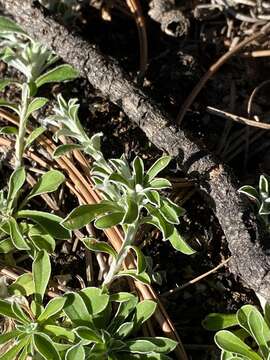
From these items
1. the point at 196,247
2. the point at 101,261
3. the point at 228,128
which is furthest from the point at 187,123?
the point at 101,261

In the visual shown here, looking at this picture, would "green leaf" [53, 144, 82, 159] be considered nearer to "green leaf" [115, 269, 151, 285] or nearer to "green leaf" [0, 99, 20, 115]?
"green leaf" [0, 99, 20, 115]

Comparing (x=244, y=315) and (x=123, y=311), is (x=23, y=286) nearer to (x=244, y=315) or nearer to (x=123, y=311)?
(x=123, y=311)

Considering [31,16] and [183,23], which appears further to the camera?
[183,23]

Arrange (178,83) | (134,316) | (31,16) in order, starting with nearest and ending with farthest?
(134,316)
(31,16)
(178,83)

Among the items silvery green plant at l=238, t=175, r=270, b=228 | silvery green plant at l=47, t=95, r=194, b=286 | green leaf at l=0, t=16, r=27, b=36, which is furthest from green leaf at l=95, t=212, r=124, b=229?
green leaf at l=0, t=16, r=27, b=36

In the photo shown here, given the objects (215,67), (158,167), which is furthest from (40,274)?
(215,67)

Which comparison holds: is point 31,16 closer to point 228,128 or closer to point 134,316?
point 228,128
